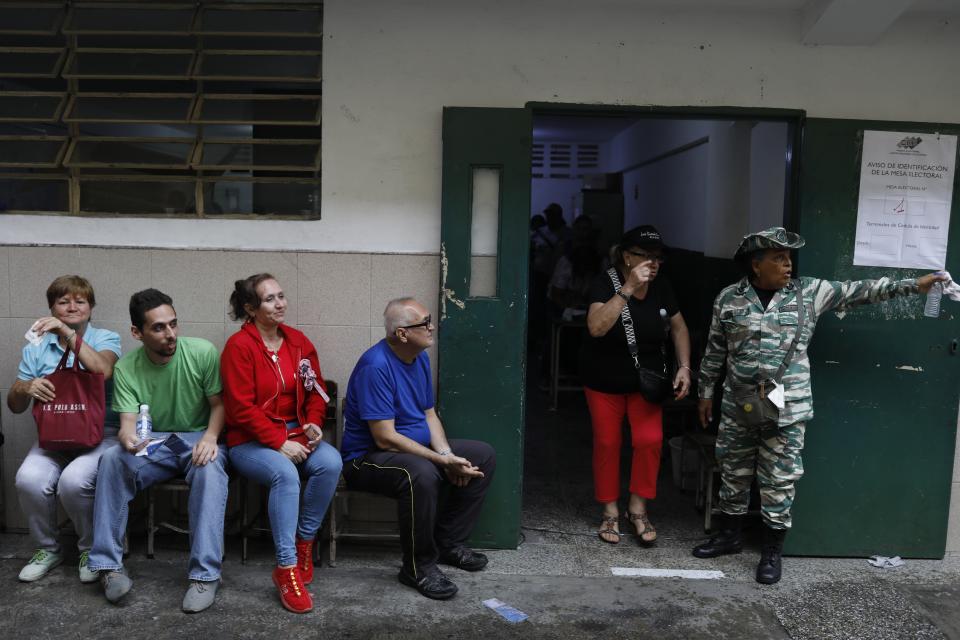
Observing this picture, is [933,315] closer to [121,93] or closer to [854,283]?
[854,283]

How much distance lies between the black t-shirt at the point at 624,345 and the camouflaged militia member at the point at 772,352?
306 millimetres

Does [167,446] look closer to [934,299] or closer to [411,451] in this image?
[411,451]

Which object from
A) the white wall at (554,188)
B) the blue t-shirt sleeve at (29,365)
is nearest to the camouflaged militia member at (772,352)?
the blue t-shirt sleeve at (29,365)

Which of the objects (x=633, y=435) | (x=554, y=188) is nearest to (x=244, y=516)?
(x=633, y=435)

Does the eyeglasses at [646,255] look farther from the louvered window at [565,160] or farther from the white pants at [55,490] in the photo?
the louvered window at [565,160]

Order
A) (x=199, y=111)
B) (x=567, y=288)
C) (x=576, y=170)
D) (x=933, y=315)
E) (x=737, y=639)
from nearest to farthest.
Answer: (x=737, y=639) → (x=933, y=315) → (x=199, y=111) → (x=567, y=288) → (x=576, y=170)

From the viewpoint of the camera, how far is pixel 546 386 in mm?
7883

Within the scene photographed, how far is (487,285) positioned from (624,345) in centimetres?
73

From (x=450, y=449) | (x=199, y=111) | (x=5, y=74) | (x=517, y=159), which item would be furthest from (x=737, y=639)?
(x=5, y=74)

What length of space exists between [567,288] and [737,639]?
14.2 ft

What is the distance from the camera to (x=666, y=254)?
7996mm

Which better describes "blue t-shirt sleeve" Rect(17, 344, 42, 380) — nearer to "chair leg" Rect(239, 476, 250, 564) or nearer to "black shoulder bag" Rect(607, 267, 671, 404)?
"chair leg" Rect(239, 476, 250, 564)

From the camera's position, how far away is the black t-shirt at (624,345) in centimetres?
420

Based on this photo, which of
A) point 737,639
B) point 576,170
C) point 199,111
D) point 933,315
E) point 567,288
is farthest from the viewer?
point 576,170
